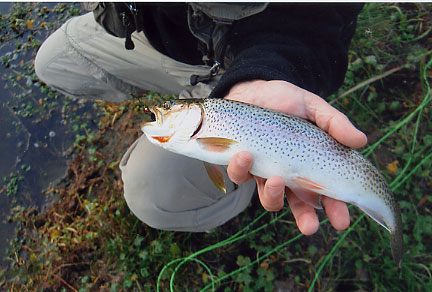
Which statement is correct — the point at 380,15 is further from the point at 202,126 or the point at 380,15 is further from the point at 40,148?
the point at 40,148

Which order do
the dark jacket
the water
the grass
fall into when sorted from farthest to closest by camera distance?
1. the water
2. the grass
3. the dark jacket

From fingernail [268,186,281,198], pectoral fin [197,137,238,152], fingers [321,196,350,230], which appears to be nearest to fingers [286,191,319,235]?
fingers [321,196,350,230]

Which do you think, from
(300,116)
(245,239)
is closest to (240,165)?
(300,116)

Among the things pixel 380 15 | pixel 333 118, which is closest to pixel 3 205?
pixel 333 118

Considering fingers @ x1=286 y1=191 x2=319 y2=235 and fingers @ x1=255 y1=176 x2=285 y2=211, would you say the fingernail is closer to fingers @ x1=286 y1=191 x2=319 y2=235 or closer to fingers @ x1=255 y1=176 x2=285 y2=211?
fingers @ x1=255 y1=176 x2=285 y2=211

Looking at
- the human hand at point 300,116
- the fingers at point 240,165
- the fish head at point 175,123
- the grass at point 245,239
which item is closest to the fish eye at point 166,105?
the fish head at point 175,123

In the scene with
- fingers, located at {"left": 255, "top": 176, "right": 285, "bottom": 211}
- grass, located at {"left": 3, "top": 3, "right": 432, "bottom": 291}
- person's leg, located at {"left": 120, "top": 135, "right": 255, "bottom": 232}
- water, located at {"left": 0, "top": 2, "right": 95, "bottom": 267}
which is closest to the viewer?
fingers, located at {"left": 255, "top": 176, "right": 285, "bottom": 211}
